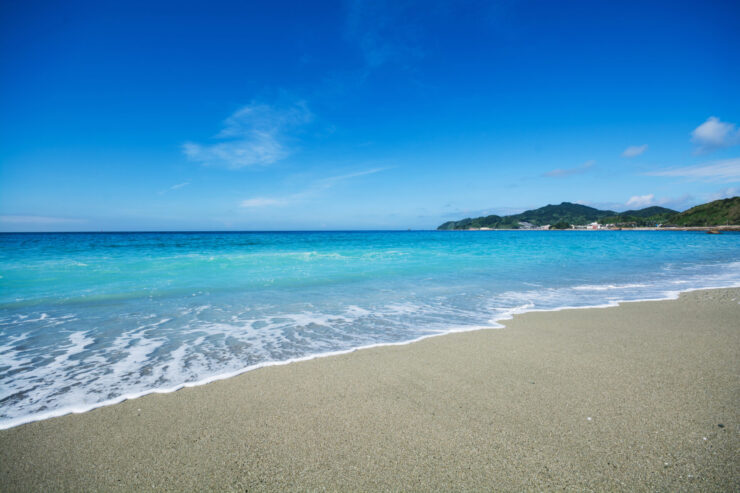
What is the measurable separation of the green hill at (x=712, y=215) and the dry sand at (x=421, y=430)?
117 meters

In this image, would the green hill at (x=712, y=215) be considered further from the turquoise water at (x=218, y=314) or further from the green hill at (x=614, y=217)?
the turquoise water at (x=218, y=314)

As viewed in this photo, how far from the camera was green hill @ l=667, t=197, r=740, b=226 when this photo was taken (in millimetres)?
83438

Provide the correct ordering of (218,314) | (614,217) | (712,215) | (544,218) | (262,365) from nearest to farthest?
1. (262,365)
2. (218,314)
3. (712,215)
4. (614,217)
5. (544,218)

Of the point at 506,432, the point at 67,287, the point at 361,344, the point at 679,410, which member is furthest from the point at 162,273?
the point at 679,410

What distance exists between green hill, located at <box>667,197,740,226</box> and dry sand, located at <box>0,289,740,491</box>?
383 ft

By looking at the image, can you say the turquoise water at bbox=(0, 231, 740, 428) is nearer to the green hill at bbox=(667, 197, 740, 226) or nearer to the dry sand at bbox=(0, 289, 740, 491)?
the dry sand at bbox=(0, 289, 740, 491)

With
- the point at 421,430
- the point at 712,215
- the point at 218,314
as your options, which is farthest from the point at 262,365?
the point at 712,215

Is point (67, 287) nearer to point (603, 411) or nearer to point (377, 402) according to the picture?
point (377, 402)

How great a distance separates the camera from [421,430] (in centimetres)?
269

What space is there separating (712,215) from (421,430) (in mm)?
131645

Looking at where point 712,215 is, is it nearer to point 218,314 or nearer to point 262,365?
point 218,314

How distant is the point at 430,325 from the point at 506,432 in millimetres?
3516

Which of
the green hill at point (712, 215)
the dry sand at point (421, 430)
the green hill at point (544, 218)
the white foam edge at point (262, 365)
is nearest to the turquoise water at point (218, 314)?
the white foam edge at point (262, 365)

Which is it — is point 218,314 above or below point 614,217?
below
